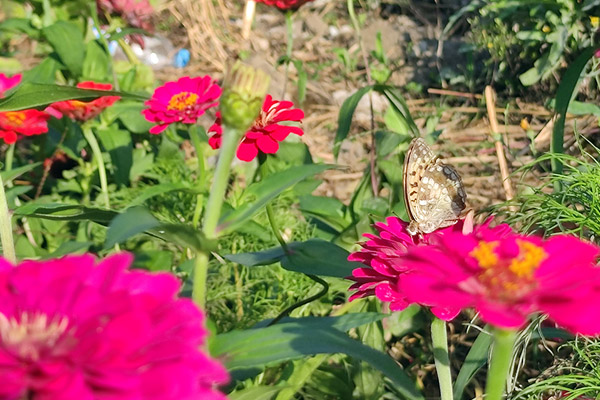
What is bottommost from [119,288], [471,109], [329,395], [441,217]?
[329,395]

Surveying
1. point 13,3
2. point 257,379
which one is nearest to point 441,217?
point 257,379

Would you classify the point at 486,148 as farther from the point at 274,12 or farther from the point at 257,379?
the point at 274,12

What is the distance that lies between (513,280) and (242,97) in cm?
20

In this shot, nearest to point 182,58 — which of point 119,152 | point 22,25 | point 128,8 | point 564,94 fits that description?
point 128,8

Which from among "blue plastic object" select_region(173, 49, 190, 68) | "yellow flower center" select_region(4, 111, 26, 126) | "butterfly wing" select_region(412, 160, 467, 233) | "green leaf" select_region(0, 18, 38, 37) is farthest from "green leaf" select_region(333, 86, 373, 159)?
"blue plastic object" select_region(173, 49, 190, 68)

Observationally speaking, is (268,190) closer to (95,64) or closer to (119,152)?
(119,152)

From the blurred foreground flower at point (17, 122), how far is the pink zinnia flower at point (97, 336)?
857 mm

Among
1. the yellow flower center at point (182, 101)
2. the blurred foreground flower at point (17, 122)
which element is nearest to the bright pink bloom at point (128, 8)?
the blurred foreground flower at point (17, 122)

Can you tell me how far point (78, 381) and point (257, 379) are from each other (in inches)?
27.0

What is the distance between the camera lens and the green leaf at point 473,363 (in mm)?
795

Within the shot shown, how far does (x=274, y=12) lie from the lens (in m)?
3.02

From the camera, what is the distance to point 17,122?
126 cm

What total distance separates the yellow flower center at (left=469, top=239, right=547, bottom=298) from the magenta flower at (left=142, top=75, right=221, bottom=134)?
75cm

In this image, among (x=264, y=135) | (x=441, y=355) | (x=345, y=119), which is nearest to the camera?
(x=441, y=355)
